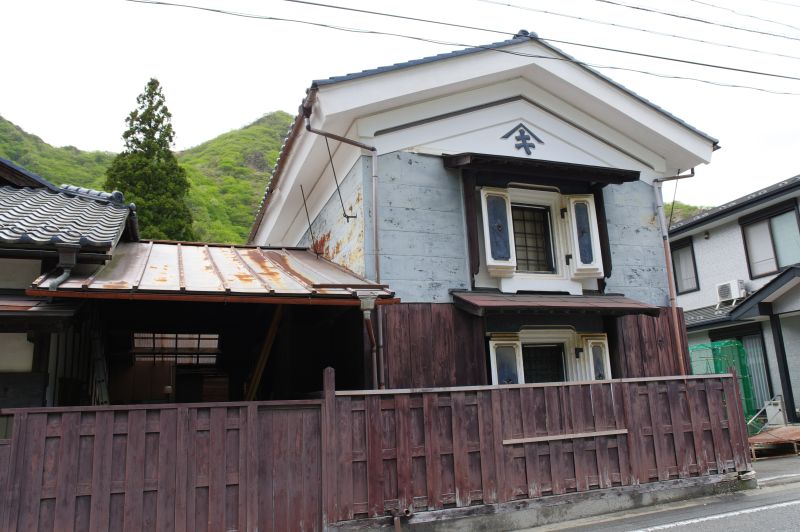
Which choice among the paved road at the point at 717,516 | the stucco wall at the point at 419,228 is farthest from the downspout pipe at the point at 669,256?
the stucco wall at the point at 419,228

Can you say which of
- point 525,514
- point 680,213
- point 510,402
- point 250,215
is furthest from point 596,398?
point 680,213

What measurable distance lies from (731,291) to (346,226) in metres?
14.6

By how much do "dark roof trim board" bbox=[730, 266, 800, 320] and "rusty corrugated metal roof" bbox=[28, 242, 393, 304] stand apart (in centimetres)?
1248

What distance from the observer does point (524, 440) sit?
7.85 meters

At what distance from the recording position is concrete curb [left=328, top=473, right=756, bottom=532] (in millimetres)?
7134

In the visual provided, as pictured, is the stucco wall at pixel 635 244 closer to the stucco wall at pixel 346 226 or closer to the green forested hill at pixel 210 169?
the stucco wall at pixel 346 226

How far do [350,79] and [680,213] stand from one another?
51.8 metres

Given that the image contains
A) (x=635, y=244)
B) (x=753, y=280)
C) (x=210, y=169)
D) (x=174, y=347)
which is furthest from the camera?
(x=210, y=169)

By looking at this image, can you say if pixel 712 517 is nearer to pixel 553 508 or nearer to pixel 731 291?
pixel 553 508

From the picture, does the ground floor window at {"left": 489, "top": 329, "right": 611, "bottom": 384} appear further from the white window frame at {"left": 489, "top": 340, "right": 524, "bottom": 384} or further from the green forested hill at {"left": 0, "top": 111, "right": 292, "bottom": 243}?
the green forested hill at {"left": 0, "top": 111, "right": 292, "bottom": 243}

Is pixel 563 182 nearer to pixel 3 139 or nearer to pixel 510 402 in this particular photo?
pixel 510 402

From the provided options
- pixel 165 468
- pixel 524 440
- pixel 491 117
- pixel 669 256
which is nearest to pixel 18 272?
pixel 165 468

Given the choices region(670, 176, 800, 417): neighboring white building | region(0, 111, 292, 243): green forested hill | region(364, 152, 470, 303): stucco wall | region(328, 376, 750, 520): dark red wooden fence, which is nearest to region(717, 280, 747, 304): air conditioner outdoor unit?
region(670, 176, 800, 417): neighboring white building

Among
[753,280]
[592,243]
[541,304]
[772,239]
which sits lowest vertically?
[541,304]
